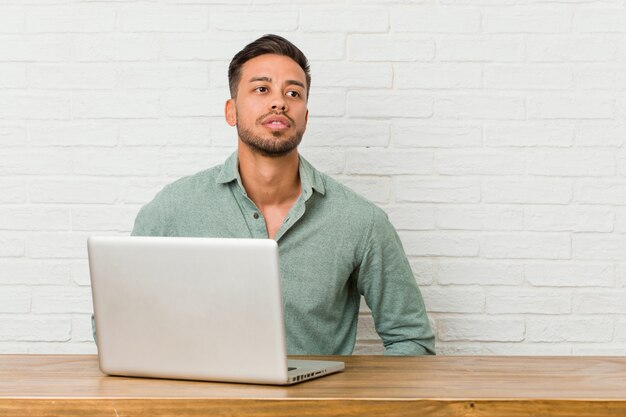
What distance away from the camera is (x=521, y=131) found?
241 cm

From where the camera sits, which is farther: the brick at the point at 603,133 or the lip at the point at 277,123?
the brick at the point at 603,133

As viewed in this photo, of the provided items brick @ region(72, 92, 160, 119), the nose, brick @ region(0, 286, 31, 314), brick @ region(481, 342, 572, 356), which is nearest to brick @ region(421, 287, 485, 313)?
brick @ region(481, 342, 572, 356)

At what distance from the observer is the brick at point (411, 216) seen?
2414 millimetres

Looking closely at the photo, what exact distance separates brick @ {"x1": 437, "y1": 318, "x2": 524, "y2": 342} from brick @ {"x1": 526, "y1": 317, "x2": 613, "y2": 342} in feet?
0.12

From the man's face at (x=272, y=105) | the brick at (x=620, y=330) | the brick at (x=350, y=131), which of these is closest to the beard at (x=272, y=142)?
the man's face at (x=272, y=105)

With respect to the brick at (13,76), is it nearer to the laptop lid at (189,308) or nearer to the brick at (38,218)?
the brick at (38,218)

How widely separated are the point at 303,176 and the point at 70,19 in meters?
0.85

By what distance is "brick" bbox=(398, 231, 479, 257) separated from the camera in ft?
7.94

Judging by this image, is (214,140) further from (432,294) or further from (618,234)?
(618,234)

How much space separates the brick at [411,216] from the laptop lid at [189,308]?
1173 mm

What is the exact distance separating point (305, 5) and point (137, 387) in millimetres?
1413

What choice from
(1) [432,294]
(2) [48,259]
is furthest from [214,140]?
(1) [432,294]

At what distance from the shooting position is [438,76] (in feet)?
7.89

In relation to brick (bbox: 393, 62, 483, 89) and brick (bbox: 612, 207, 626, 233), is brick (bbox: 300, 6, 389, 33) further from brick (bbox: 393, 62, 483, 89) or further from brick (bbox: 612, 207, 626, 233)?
brick (bbox: 612, 207, 626, 233)
